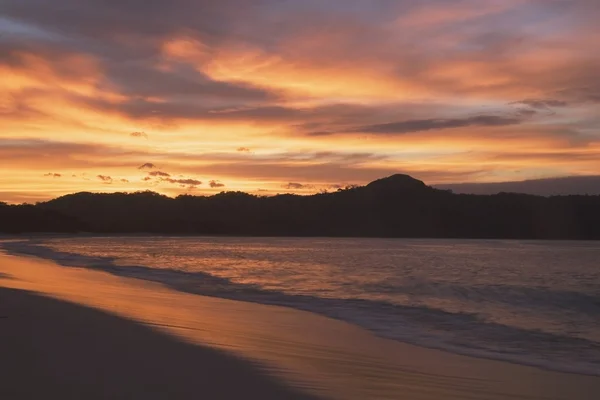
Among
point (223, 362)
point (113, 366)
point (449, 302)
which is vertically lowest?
point (449, 302)

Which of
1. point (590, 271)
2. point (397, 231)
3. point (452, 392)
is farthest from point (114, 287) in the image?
point (397, 231)

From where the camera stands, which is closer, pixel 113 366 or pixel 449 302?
pixel 113 366

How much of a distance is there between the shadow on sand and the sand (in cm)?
1

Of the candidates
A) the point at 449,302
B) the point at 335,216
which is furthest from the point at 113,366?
the point at 335,216

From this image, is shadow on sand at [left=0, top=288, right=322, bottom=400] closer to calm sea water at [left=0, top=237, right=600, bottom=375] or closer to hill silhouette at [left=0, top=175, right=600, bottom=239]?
calm sea water at [left=0, top=237, right=600, bottom=375]

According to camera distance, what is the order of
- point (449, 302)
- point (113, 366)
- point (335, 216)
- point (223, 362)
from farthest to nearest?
point (335, 216), point (449, 302), point (223, 362), point (113, 366)

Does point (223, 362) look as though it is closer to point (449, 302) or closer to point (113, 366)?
point (113, 366)

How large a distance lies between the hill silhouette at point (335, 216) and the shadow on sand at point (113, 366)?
112 metres

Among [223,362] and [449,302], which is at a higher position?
[223,362]

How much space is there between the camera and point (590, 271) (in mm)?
30844

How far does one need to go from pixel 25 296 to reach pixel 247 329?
5.36 meters

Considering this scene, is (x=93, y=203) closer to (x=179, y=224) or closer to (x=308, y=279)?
(x=179, y=224)

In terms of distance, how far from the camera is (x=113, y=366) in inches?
273

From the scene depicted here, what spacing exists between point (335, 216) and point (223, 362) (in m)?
133
